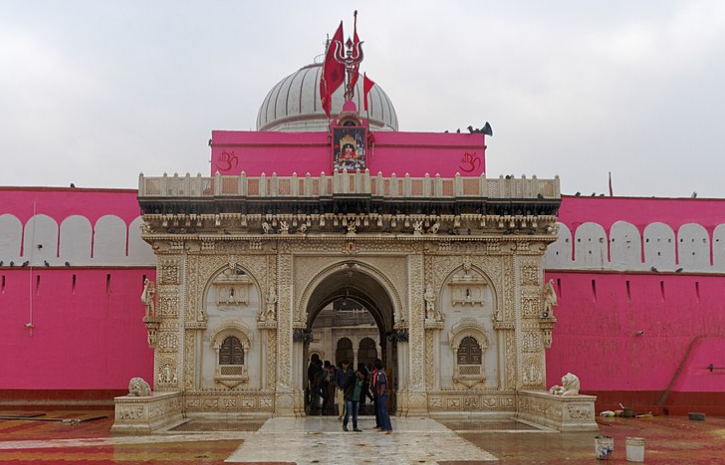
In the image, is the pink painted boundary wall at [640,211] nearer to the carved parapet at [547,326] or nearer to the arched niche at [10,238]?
the carved parapet at [547,326]

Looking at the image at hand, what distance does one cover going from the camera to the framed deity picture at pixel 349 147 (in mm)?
18234

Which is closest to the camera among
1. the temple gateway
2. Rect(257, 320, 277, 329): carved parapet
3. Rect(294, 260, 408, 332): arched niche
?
the temple gateway

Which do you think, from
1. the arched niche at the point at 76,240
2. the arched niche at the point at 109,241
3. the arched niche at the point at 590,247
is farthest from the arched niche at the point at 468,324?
the arched niche at the point at 76,240

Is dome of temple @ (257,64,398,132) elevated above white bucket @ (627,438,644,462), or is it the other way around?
dome of temple @ (257,64,398,132)

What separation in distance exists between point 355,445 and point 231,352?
5.78 metres

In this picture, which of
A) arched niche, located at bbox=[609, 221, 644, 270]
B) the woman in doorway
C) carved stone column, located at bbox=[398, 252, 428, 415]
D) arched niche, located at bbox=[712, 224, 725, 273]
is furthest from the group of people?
arched niche, located at bbox=[712, 224, 725, 273]

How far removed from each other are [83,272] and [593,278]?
1317cm

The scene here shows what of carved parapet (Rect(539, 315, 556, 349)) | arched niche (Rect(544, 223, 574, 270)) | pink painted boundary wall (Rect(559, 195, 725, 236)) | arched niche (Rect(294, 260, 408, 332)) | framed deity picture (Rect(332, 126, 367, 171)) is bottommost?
carved parapet (Rect(539, 315, 556, 349))

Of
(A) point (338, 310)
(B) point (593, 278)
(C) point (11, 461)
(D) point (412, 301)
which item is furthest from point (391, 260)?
(A) point (338, 310)

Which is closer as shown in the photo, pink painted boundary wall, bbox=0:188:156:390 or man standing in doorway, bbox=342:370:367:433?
man standing in doorway, bbox=342:370:367:433

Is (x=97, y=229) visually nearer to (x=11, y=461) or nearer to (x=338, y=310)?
(x=11, y=461)

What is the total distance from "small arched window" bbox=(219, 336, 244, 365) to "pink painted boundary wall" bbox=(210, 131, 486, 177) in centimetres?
451

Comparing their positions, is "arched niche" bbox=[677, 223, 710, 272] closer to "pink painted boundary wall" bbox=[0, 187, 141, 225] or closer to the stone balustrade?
the stone balustrade

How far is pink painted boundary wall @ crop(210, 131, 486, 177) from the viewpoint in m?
19.4
